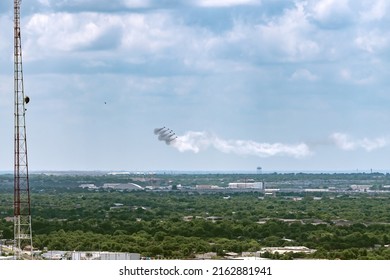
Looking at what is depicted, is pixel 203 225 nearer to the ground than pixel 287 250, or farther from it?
farther from it

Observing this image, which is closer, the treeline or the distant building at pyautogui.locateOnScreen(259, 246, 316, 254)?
the distant building at pyautogui.locateOnScreen(259, 246, 316, 254)

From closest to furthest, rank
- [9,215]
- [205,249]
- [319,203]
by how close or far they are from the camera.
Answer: [205,249], [9,215], [319,203]

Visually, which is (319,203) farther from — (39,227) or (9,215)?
(39,227)

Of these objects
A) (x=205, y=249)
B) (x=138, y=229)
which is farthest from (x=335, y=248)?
(x=138, y=229)

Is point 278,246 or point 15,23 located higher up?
point 15,23

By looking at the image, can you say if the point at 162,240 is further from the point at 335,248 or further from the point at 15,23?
the point at 15,23

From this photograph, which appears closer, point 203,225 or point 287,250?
point 287,250

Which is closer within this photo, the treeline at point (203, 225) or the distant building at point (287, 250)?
the distant building at point (287, 250)
